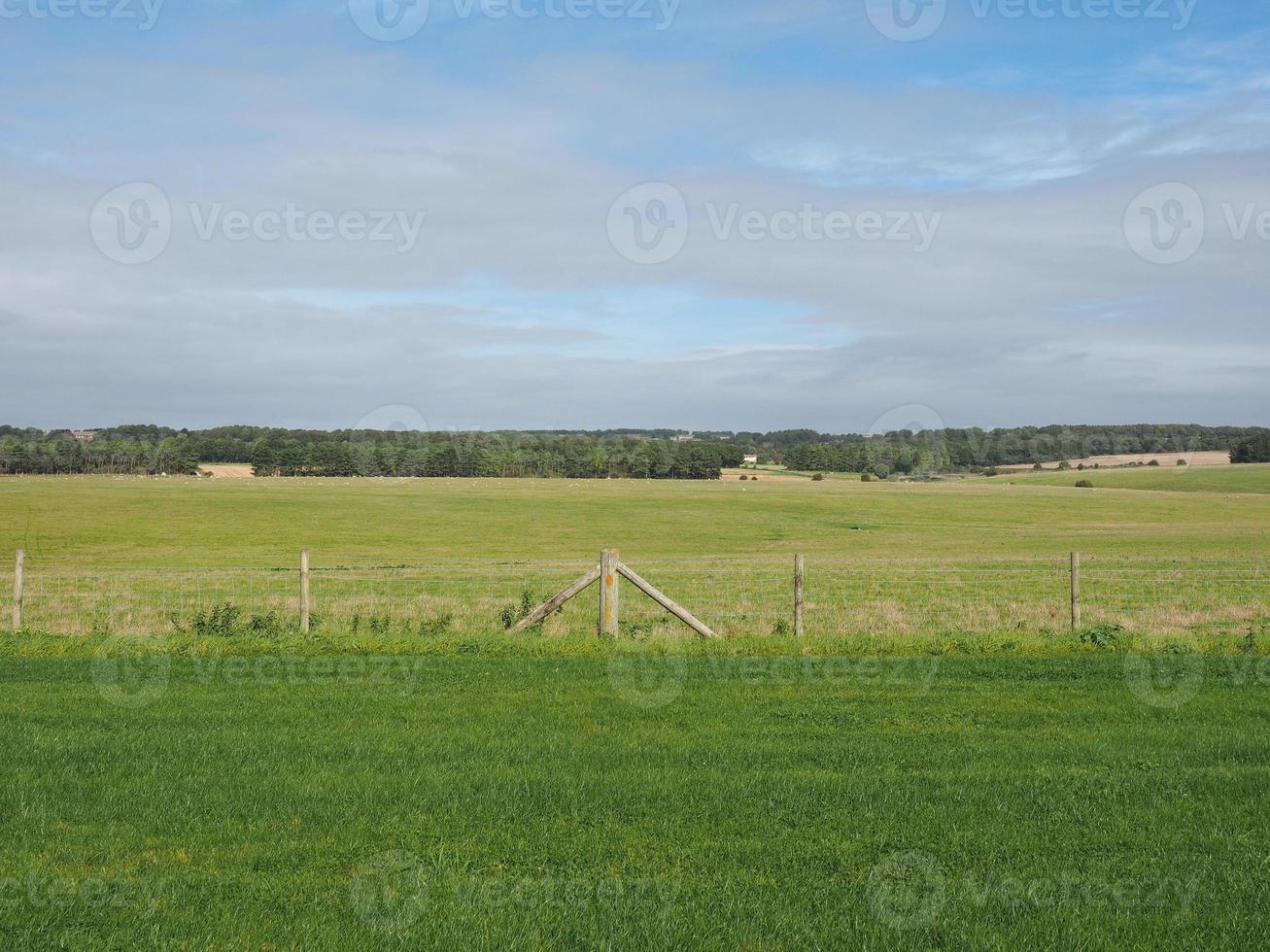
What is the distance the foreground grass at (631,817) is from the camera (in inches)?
254

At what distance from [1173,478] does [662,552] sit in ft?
325

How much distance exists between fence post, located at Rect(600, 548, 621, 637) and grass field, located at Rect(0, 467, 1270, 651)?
44.5 inches

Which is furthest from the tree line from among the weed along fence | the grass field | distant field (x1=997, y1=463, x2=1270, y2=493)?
the weed along fence

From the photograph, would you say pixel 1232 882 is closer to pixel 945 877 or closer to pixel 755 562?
pixel 945 877

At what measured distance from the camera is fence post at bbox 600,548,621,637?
63.6 feet

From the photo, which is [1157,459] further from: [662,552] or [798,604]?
[798,604]

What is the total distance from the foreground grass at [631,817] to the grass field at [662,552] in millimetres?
6864

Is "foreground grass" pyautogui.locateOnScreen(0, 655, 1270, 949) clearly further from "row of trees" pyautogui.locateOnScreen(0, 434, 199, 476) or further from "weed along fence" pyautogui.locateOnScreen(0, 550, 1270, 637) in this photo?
"row of trees" pyautogui.locateOnScreen(0, 434, 199, 476)

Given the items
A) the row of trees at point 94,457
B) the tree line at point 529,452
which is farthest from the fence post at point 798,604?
the row of trees at point 94,457

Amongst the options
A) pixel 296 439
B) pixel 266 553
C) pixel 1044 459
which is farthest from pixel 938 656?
pixel 1044 459

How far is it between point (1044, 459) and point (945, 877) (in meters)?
178

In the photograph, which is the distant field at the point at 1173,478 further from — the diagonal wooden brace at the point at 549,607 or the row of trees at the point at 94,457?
the row of trees at the point at 94,457

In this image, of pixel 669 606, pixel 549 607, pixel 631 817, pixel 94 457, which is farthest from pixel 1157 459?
pixel 631 817

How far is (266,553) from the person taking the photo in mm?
55906
